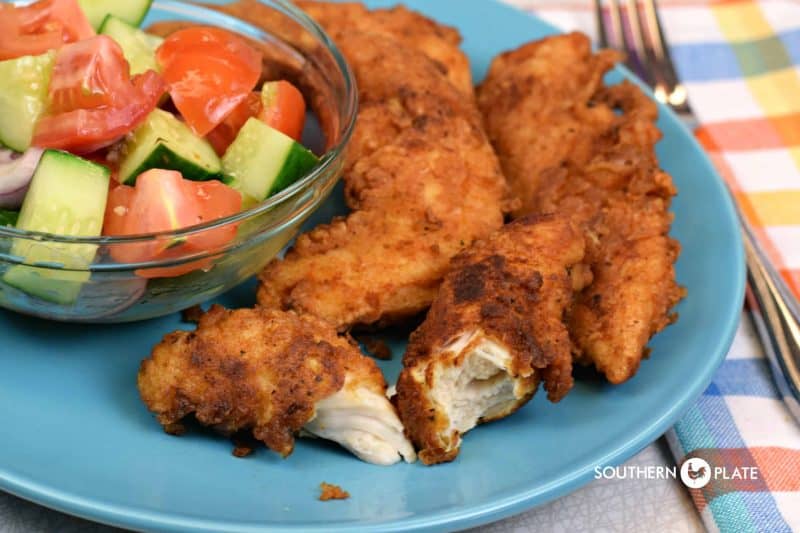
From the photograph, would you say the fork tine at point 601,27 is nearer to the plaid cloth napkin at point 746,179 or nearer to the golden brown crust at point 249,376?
the plaid cloth napkin at point 746,179

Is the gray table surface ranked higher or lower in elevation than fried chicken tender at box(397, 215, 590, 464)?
lower

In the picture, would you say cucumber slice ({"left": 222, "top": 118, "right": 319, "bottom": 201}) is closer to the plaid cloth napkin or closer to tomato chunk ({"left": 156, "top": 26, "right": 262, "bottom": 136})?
tomato chunk ({"left": 156, "top": 26, "right": 262, "bottom": 136})

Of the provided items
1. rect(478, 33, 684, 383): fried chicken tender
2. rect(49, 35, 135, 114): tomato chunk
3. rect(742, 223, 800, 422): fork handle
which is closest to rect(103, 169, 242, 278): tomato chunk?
rect(49, 35, 135, 114): tomato chunk

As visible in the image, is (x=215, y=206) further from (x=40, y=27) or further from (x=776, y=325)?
(x=776, y=325)

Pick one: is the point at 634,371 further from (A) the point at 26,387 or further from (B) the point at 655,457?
(A) the point at 26,387

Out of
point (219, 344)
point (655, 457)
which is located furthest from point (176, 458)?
point (655, 457)

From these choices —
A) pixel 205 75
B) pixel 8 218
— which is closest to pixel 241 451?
pixel 8 218

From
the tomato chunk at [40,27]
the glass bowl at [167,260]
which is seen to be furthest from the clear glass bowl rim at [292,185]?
the tomato chunk at [40,27]
